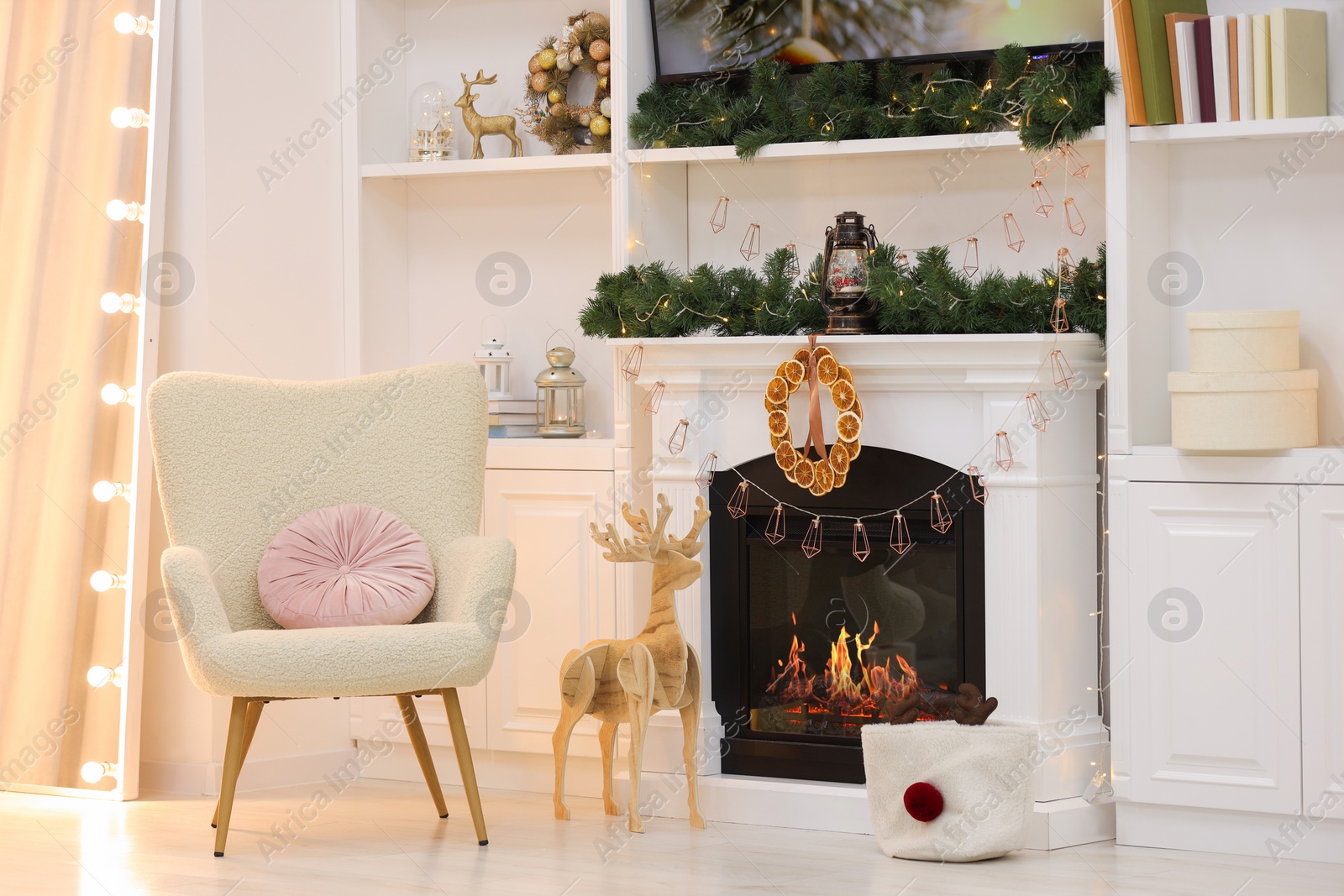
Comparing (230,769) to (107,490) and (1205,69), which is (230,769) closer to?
(107,490)

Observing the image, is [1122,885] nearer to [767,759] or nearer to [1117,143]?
[767,759]

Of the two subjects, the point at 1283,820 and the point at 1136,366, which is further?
the point at 1136,366

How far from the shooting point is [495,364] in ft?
11.4

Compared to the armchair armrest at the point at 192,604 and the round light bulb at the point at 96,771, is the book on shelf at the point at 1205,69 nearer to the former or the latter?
the armchair armrest at the point at 192,604

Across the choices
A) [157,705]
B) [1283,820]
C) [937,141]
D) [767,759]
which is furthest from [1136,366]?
[157,705]

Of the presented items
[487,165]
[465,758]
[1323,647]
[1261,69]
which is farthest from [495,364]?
[1323,647]

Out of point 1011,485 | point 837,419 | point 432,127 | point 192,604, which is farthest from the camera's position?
point 432,127

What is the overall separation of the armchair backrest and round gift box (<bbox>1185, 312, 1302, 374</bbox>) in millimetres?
1583

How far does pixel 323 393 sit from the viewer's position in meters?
3.11

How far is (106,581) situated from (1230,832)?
2.59 m

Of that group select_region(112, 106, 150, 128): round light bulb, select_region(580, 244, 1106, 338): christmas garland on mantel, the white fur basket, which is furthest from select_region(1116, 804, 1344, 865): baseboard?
select_region(112, 106, 150, 128): round light bulb

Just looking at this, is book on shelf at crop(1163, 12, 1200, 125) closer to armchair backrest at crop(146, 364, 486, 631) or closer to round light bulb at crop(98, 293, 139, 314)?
armchair backrest at crop(146, 364, 486, 631)

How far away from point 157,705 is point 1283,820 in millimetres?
2573

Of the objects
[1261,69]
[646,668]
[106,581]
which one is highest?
[1261,69]
